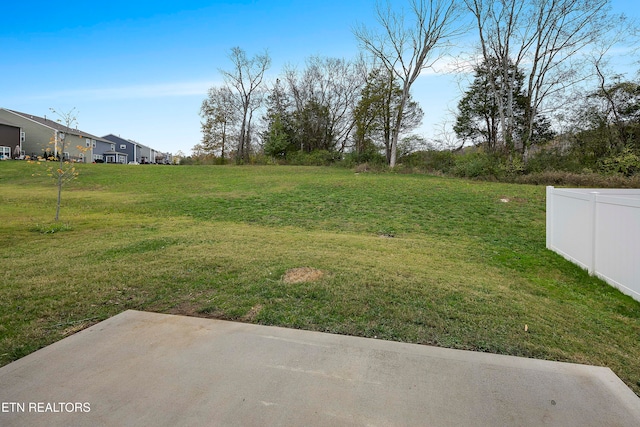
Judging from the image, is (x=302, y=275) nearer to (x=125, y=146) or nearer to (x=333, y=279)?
(x=333, y=279)

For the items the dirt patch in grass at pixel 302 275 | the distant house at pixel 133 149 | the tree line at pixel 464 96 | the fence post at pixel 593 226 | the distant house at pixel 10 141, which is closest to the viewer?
the dirt patch in grass at pixel 302 275

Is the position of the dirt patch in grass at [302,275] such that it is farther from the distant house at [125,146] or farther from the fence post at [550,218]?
the distant house at [125,146]

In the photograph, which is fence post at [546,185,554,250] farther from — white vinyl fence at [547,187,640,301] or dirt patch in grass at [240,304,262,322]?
dirt patch in grass at [240,304,262,322]

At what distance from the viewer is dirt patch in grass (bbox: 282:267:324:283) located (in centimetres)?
364

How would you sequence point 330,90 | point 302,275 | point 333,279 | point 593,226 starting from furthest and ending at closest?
point 330,90, point 593,226, point 302,275, point 333,279

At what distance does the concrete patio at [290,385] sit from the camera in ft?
4.99

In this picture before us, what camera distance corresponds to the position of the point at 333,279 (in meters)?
3.67

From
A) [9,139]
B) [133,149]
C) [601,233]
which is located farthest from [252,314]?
[133,149]

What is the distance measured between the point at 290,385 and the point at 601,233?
450 centimetres

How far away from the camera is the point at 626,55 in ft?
48.6

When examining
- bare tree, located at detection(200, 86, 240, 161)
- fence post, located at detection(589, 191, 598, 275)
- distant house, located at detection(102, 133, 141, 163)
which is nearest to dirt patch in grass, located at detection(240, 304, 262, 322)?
fence post, located at detection(589, 191, 598, 275)

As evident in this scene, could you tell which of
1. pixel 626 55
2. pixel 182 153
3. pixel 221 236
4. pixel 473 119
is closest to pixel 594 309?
pixel 221 236

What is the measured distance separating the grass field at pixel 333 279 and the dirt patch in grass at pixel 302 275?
0.07 meters

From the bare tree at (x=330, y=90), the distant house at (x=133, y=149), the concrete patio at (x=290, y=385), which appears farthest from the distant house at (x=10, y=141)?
the concrete patio at (x=290, y=385)
